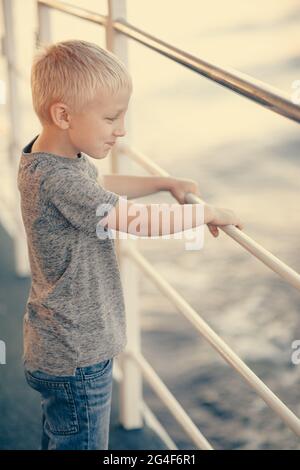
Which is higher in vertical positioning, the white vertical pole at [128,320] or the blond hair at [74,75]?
the blond hair at [74,75]

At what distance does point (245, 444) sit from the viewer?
6.42 feet

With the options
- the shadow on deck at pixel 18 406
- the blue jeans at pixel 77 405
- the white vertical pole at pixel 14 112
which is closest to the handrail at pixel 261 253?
the blue jeans at pixel 77 405

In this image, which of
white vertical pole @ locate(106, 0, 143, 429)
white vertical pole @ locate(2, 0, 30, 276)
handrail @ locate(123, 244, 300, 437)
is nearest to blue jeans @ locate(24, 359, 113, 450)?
handrail @ locate(123, 244, 300, 437)

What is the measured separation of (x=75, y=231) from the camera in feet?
3.54

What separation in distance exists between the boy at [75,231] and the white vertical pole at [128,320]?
0.94 ft

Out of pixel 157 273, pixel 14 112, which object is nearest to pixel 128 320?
pixel 157 273

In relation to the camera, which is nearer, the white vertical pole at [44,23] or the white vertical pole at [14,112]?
the white vertical pole at [44,23]

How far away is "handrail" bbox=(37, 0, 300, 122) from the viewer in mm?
896

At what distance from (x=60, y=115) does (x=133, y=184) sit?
223 mm

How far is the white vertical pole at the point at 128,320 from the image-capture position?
4.64 feet

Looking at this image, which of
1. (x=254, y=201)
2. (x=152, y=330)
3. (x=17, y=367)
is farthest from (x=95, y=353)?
(x=254, y=201)

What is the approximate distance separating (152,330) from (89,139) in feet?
4.85

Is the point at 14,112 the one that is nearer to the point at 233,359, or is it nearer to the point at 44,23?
the point at 44,23

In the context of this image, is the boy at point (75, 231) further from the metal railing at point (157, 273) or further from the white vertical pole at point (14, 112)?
the white vertical pole at point (14, 112)
